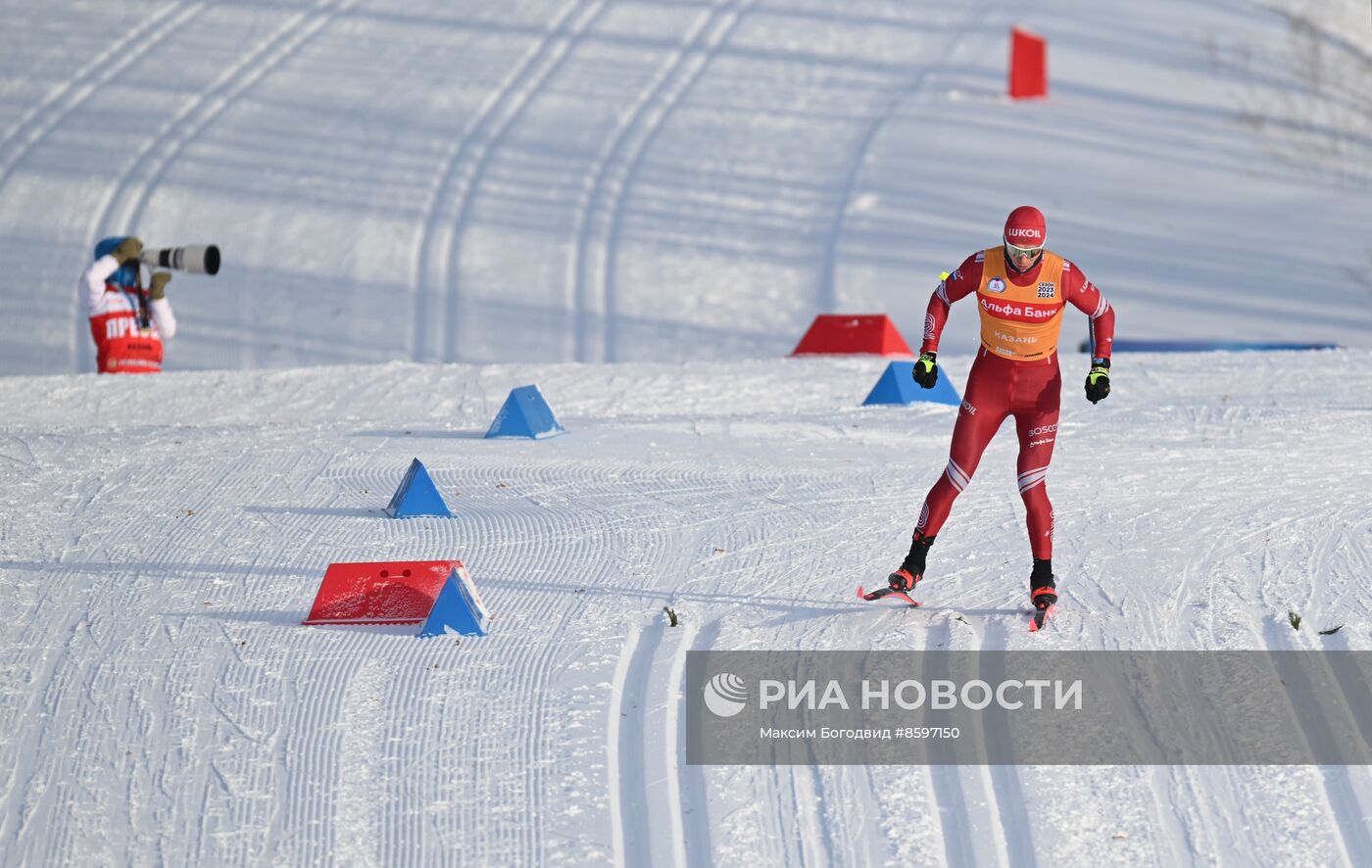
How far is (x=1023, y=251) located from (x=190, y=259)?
615 cm

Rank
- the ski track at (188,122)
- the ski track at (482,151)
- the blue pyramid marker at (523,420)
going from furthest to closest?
the ski track at (188,122) → the ski track at (482,151) → the blue pyramid marker at (523,420)

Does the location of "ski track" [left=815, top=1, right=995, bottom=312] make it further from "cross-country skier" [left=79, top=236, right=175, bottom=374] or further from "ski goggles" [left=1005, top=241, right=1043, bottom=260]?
"ski goggles" [left=1005, top=241, right=1043, bottom=260]

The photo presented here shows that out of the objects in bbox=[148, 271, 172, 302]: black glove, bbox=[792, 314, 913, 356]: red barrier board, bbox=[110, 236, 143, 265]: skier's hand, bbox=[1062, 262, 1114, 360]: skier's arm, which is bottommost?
bbox=[1062, 262, 1114, 360]: skier's arm

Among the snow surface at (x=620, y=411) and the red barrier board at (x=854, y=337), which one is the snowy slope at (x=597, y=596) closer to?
the snow surface at (x=620, y=411)

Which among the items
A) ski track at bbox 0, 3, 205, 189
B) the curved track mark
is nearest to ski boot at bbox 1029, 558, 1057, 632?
the curved track mark

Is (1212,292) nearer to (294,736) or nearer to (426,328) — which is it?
(426,328)

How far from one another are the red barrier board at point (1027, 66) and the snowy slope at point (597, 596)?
9.49 metres

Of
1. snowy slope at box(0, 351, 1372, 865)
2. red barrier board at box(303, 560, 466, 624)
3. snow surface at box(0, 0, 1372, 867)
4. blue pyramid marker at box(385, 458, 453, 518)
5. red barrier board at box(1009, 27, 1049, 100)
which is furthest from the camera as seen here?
red barrier board at box(1009, 27, 1049, 100)

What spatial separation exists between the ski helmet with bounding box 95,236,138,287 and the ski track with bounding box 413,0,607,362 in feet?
11.4

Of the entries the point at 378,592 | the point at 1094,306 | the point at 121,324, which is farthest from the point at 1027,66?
the point at 378,592

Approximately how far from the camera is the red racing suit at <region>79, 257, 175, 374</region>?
32.4 ft

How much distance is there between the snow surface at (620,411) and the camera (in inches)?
175

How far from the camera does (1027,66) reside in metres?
18.5

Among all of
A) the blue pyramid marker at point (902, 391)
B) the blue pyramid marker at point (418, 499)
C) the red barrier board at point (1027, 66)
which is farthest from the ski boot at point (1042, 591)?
the red barrier board at point (1027, 66)
